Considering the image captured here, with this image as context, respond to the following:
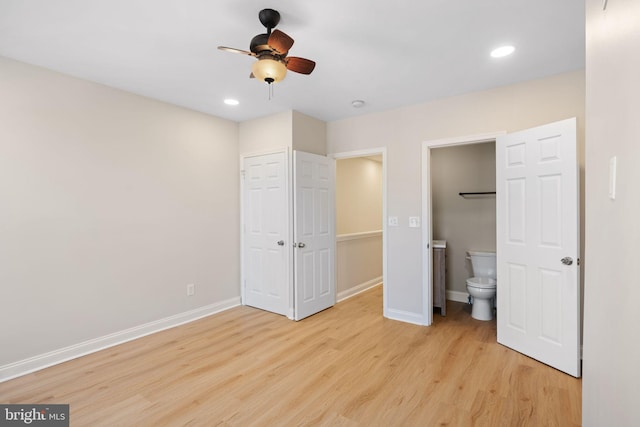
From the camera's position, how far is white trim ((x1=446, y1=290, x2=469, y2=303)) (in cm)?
440

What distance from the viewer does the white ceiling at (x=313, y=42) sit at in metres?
1.90

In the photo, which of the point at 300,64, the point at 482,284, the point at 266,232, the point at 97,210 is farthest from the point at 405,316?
the point at 97,210

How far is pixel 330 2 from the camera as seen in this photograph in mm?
1836

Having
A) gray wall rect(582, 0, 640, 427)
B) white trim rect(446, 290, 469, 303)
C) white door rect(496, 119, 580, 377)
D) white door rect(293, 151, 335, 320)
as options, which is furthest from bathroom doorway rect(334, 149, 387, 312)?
gray wall rect(582, 0, 640, 427)

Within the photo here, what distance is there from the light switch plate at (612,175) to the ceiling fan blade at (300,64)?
1.70 m

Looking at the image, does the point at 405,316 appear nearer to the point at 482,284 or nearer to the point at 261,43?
the point at 482,284

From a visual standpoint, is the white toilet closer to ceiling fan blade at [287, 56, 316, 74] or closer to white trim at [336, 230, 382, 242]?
white trim at [336, 230, 382, 242]

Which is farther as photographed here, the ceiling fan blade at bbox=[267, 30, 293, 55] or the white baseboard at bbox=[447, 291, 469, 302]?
the white baseboard at bbox=[447, 291, 469, 302]

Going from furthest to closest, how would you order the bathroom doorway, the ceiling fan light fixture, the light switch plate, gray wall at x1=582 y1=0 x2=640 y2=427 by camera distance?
the bathroom doorway < the ceiling fan light fixture < the light switch plate < gray wall at x1=582 y1=0 x2=640 y2=427

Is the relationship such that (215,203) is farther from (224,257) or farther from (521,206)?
(521,206)

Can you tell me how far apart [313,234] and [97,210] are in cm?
230

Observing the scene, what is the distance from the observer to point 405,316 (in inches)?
144

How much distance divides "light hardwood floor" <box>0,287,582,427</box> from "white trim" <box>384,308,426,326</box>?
0.50ft

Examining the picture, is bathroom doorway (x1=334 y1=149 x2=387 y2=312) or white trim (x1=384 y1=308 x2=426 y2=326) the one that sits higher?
bathroom doorway (x1=334 y1=149 x2=387 y2=312)
